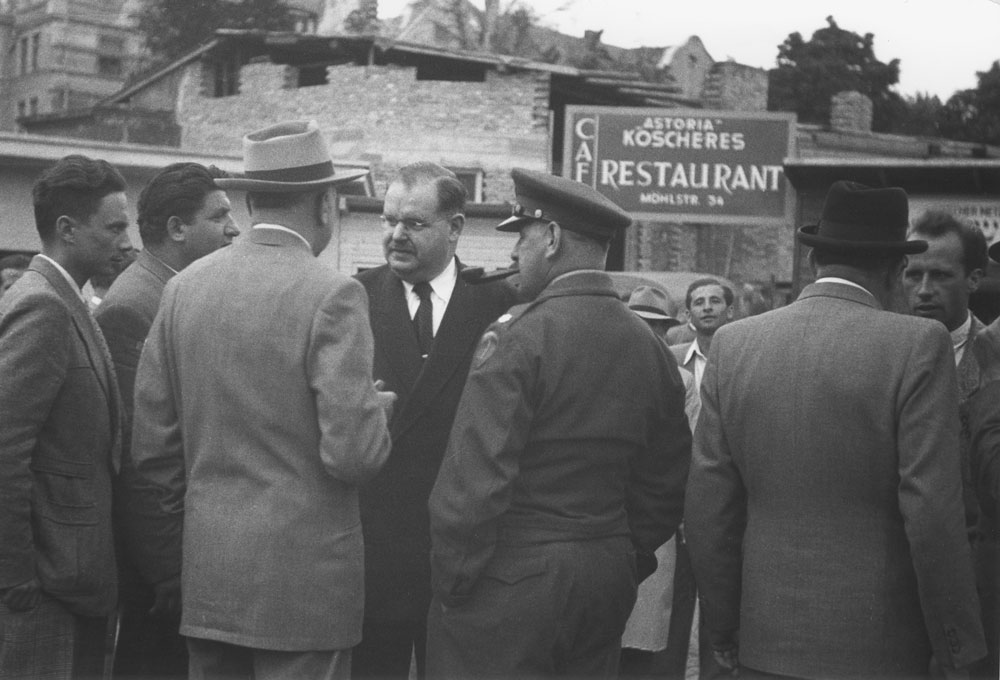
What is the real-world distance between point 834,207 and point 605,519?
43.2 inches

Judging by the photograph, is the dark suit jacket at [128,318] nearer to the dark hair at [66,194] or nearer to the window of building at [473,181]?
the dark hair at [66,194]

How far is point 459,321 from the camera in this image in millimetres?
4496

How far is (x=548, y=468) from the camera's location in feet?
12.0

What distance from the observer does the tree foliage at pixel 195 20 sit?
34.9 m

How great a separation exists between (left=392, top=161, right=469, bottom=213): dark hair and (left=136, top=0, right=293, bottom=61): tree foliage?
31.3 meters

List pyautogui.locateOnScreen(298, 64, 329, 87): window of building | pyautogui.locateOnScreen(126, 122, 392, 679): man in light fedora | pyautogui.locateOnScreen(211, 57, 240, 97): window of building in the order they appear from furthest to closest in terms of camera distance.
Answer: pyautogui.locateOnScreen(211, 57, 240, 97): window of building < pyautogui.locateOnScreen(298, 64, 329, 87): window of building < pyautogui.locateOnScreen(126, 122, 392, 679): man in light fedora

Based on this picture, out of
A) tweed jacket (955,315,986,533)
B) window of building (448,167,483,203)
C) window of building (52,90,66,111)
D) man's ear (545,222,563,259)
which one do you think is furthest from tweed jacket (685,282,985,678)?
window of building (52,90,66,111)

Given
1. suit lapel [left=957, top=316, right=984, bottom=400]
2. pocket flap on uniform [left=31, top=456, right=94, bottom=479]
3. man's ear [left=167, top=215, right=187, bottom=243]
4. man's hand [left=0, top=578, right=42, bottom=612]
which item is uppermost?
man's ear [left=167, top=215, right=187, bottom=243]

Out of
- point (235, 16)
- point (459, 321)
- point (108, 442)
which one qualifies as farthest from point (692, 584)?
point (235, 16)

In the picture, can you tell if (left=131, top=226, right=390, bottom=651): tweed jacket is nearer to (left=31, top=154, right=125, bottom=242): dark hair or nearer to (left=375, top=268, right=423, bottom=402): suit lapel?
(left=31, top=154, right=125, bottom=242): dark hair

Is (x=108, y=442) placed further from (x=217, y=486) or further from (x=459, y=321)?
(x=459, y=321)

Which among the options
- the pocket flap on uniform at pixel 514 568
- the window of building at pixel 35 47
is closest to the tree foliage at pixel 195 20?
the window of building at pixel 35 47

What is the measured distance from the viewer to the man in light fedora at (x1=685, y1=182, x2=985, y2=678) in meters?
3.37

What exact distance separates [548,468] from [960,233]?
1.89 m
